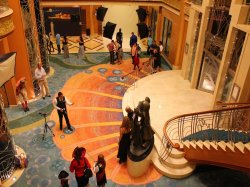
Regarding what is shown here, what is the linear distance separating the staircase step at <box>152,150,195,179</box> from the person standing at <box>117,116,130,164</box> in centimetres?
89

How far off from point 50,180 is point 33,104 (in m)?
4.03

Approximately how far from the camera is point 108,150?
764cm

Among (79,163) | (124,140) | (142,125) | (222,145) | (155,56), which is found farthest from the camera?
(155,56)

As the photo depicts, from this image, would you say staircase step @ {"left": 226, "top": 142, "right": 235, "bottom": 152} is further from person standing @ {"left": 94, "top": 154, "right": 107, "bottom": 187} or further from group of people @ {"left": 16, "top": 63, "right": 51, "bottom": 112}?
group of people @ {"left": 16, "top": 63, "right": 51, "bottom": 112}

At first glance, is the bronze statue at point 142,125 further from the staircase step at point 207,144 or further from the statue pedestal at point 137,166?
the staircase step at point 207,144

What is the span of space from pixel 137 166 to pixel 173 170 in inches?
A: 41.9

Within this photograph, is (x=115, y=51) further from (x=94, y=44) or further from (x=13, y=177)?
(x=13, y=177)

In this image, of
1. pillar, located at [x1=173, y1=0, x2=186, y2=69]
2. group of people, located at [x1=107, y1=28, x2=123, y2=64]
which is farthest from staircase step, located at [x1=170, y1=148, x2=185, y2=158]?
group of people, located at [x1=107, y1=28, x2=123, y2=64]

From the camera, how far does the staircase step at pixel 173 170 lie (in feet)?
22.4

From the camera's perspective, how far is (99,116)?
30.1ft

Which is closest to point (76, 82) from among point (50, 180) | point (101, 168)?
point (50, 180)

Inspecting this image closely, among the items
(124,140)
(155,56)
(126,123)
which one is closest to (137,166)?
(124,140)

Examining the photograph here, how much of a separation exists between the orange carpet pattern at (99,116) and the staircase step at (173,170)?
180mm

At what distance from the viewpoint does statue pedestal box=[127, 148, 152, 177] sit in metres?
6.64
